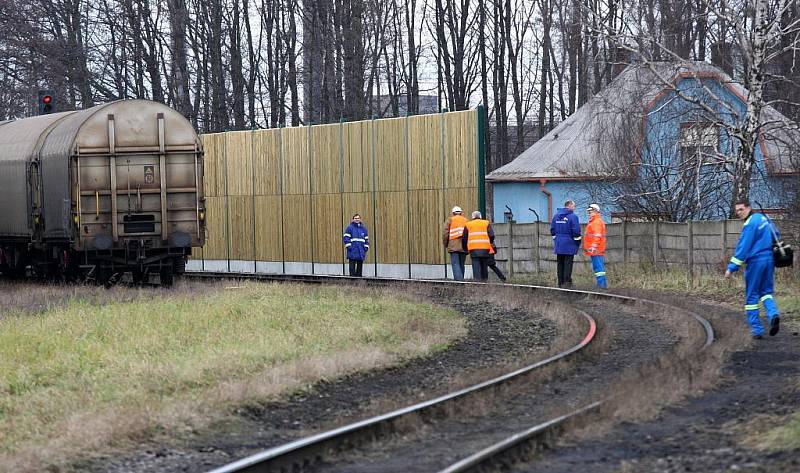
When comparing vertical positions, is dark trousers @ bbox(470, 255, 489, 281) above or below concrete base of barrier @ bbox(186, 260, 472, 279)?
above

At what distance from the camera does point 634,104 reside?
2578 cm

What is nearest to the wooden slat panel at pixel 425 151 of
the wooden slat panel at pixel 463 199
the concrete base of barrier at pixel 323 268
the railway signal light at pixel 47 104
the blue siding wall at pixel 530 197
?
the wooden slat panel at pixel 463 199

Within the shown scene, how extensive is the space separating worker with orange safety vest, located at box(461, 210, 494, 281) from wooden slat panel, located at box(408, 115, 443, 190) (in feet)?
17.4

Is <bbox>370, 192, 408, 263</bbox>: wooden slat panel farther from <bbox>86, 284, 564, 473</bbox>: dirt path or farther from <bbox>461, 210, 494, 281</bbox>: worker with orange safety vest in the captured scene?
<bbox>86, 284, 564, 473</bbox>: dirt path

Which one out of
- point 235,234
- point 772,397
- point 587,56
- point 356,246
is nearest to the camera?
point 772,397

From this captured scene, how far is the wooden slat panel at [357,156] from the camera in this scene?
32562 millimetres

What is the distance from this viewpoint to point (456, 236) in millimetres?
26094

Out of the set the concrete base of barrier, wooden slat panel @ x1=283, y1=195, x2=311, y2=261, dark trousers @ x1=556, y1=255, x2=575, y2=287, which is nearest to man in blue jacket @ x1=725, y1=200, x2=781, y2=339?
dark trousers @ x1=556, y1=255, x2=575, y2=287

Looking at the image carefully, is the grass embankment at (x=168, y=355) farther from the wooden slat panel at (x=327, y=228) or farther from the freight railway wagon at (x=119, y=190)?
the wooden slat panel at (x=327, y=228)

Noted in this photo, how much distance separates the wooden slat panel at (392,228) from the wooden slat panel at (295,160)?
3.14 metres

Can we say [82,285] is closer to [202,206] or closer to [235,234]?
[202,206]

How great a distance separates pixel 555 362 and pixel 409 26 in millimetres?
44650

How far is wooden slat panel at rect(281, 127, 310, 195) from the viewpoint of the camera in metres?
34.5

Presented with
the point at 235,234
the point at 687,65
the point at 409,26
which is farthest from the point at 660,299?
→ the point at 409,26
